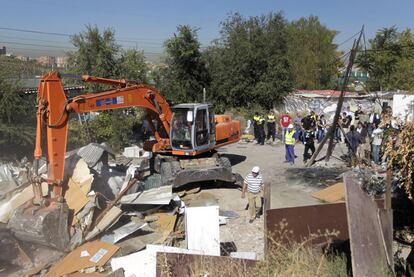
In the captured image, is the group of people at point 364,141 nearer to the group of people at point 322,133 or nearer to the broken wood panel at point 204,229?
the group of people at point 322,133

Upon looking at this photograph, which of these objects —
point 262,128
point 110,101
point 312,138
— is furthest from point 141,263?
point 262,128

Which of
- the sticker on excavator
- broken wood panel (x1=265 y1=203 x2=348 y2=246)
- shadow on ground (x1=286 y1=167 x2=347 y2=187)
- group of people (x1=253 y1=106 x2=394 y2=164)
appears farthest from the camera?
group of people (x1=253 y1=106 x2=394 y2=164)

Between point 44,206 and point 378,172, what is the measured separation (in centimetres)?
Answer: 822

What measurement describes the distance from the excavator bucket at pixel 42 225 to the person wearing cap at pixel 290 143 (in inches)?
365

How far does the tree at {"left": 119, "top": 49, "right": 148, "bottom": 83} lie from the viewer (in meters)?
23.3

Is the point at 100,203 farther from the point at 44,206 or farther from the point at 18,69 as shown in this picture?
→ the point at 18,69

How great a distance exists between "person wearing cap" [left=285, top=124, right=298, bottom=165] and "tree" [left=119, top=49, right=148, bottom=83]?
34.0 feet

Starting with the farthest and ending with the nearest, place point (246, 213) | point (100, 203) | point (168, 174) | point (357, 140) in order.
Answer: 1. point (357, 140)
2. point (168, 174)
3. point (246, 213)
4. point (100, 203)

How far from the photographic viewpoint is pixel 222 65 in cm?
2909

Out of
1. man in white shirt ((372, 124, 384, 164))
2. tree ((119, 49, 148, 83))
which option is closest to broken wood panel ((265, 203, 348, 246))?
man in white shirt ((372, 124, 384, 164))

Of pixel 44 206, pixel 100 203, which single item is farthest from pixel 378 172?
pixel 44 206

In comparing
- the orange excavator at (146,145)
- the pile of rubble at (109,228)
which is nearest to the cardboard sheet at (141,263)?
the pile of rubble at (109,228)

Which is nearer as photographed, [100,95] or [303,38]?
[100,95]

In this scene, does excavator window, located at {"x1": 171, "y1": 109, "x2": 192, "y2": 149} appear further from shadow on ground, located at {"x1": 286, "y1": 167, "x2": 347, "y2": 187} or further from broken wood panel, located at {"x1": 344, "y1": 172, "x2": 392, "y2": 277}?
broken wood panel, located at {"x1": 344, "y1": 172, "x2": 392, "y2": 277}
